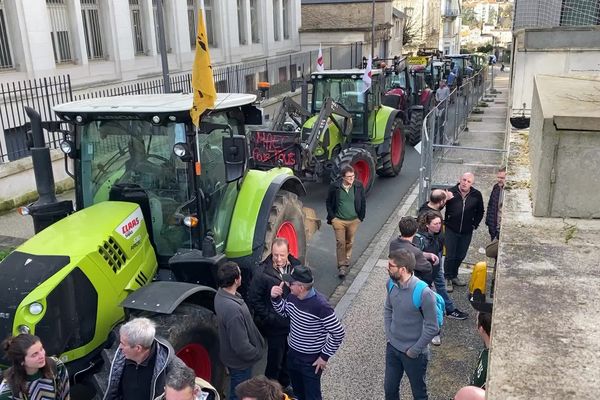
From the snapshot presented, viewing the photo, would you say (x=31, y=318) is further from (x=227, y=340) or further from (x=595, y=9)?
(x=595, y=9)

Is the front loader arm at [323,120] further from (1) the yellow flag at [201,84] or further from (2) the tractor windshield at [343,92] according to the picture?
(1) the yellow flag at [201,84]

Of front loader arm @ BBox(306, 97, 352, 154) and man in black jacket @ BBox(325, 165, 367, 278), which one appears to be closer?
man in black jacket @ BBox(325, 165, 367, 278)

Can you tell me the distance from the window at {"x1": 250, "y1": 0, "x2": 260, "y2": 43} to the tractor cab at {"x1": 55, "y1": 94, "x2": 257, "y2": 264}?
21632mm

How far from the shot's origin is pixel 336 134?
1081 centimetres

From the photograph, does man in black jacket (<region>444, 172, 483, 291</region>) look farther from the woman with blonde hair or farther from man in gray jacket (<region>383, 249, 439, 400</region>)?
the woman with blonde hair

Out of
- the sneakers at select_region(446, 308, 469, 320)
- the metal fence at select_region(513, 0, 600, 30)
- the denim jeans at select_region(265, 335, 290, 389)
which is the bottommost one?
the sneakers at select_region(446, 308, 469, 320)

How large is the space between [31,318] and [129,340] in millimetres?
808

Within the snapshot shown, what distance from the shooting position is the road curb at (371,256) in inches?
255

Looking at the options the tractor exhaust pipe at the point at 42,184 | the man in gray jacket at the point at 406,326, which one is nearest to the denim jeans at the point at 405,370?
the man in gray jacket at the point at 406,326

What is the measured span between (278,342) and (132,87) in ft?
37.2

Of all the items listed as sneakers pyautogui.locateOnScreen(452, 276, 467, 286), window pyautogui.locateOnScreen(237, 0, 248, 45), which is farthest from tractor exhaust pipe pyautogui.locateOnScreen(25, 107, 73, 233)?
window pyautogui.locateOnScreen(237, 0, 248, 45)

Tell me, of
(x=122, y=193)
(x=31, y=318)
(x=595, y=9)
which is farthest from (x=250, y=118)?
(x=595, y=9)

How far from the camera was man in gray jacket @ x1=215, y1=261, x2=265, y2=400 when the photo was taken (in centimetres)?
404

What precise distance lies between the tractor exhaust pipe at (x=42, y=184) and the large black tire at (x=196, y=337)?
1600 millimetres
